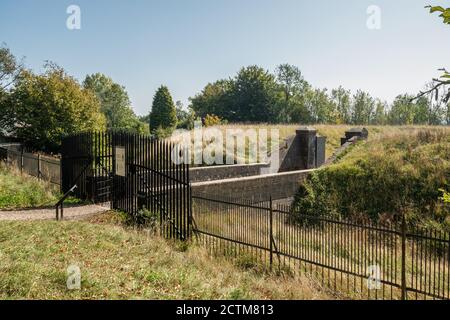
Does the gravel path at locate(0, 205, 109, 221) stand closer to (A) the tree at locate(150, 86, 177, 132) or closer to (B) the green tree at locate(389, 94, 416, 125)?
(A) the tree at locate(150, 86, 177, 132)

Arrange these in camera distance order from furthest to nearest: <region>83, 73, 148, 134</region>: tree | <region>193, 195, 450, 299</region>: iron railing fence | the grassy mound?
<region>83, 73, 148, 134</region>: tree, the grassy mound, <region>193, 195, 450, 299</region>: iron railing fence

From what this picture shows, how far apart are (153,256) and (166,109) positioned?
1940 inches

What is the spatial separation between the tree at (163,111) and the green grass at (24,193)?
127 feet

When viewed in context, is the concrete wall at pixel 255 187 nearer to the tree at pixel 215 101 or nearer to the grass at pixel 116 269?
the grass at pixel 116 269

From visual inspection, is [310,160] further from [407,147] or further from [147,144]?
[147,144]

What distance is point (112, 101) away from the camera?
220 ft

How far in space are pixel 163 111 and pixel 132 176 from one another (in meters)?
44.6

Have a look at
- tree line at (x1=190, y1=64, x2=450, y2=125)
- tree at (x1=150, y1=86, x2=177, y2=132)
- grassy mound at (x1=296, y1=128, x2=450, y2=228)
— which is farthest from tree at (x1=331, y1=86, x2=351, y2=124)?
grassy mound at (x1=296, y1=128, x2=450, y2=228)

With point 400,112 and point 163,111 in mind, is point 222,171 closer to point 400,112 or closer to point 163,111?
point 163,111

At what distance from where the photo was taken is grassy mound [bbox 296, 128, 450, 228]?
50.6 ft

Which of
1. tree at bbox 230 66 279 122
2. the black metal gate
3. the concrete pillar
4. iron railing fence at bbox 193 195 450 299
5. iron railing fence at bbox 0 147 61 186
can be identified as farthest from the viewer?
tree at bbox 230 66 279 122

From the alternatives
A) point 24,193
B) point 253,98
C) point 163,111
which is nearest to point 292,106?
point 253,98

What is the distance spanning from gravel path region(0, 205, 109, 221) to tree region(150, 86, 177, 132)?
4193 cm

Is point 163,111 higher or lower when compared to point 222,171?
higher
